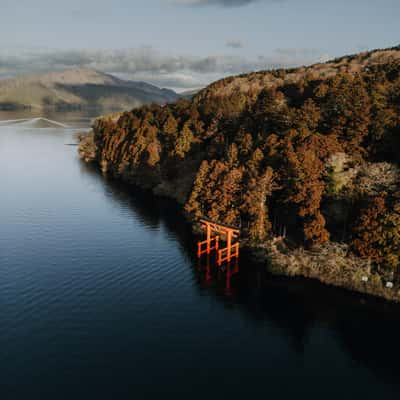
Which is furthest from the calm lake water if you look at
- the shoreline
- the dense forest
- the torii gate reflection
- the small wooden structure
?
the dense forest

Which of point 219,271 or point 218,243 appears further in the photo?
point 218,243

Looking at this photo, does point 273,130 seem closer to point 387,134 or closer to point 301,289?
point 387,134

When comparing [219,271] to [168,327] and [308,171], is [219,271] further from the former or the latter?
[308,171]

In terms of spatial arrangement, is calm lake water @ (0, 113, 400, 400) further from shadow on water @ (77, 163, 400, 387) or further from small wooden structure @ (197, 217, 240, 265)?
small wooden structure @ (197, 217, 240, 265)

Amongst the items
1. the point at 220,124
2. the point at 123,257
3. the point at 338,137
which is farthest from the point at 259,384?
the point at 220,124

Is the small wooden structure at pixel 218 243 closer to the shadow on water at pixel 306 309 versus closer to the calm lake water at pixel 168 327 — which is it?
the shadow on water at pixel 306 309

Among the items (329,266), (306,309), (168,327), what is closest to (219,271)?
(306,309)
